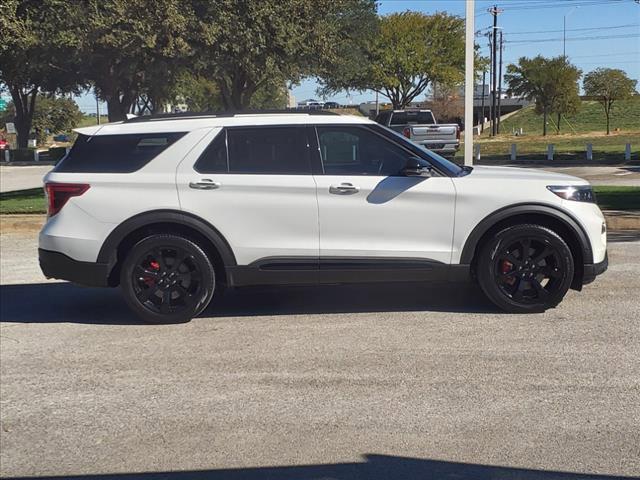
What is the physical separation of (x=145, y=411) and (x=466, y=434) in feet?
6.67

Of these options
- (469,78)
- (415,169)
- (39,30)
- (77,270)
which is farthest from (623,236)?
(39,30)

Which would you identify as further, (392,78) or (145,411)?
(392,78)

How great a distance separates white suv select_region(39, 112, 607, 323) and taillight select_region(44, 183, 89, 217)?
12mm

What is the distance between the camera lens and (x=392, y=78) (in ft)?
174

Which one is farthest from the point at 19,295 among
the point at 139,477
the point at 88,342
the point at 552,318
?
the point at 552,318

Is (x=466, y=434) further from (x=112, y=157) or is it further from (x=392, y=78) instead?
(x=392, y=78)

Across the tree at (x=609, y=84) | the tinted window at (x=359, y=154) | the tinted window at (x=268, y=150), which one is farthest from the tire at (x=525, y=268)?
the tree at (x=609, y=84)

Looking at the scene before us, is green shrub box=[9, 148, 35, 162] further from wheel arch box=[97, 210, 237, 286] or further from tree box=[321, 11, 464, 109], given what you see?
wheel arch box=[97, 210, 237, 286]

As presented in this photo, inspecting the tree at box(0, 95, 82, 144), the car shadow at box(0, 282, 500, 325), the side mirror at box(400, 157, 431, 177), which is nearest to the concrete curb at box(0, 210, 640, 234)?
the car shadow at box(0, 282, 500, 325)

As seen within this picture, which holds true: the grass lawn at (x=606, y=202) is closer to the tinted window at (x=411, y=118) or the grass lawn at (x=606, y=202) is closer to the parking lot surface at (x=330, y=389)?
the parking lot surface at (x=330, y=389)

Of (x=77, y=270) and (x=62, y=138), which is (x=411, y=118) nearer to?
(x=77, y=270)

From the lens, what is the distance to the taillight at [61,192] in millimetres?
6492

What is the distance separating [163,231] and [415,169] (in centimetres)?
230

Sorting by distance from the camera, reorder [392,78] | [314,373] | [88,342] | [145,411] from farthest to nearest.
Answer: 1. [392,78]
2. [88,342]
3. [314,373]
4. [145,411]
